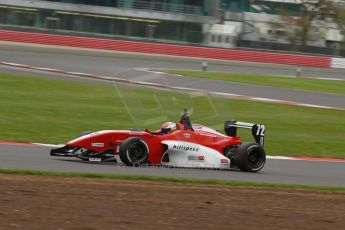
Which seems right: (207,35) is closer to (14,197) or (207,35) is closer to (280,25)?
(280,25)

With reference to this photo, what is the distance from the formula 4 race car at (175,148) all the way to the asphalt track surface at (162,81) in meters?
0.17

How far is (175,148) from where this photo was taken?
1178cm

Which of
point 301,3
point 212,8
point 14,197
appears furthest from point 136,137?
point 301,3

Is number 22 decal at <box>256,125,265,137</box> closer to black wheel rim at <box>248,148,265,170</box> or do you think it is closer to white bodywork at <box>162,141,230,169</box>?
black wheel rim at <box>248,148,265,170</box>

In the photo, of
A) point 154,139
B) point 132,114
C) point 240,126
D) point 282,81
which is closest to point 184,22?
point 282,81

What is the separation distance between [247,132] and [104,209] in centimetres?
1063

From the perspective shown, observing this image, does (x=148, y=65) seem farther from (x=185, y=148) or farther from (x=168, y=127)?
(x=185, y=148)

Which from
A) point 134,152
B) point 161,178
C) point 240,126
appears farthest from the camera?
point 240,126

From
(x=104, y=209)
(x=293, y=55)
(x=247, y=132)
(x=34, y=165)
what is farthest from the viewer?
(x=293, y=55)

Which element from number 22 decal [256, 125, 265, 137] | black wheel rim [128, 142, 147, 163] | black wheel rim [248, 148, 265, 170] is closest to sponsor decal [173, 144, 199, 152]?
black wheel rim [128, 142, 147, 163]

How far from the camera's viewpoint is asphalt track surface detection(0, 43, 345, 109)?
89.1 feet

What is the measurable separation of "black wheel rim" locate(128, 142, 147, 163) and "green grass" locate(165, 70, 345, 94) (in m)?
19.3

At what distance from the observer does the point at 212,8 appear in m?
57.5

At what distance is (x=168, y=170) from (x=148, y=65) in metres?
7.00
